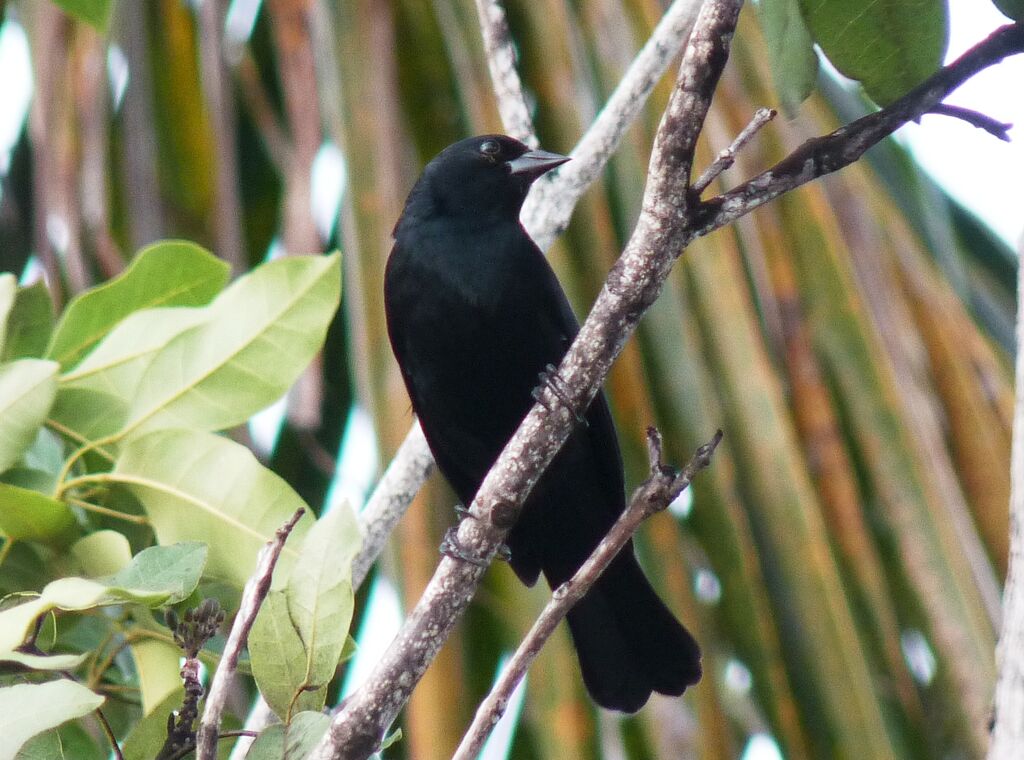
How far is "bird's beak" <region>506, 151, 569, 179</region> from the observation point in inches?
97.8

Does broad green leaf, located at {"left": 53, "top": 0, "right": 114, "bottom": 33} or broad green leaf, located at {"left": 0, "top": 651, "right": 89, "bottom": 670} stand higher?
broad green leaf, located at {"left": 53, "top": 0, "right": 114, "bottom": 33}

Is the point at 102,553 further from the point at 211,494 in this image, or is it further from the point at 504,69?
the point at 504,69

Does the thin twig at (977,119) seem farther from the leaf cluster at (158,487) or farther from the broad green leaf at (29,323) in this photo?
the broad green leaf at (29,323)

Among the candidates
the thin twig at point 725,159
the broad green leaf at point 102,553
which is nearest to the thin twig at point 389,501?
the broad green leaf at point 102,553

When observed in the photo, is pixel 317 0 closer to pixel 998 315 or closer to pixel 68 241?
pixel 68 241

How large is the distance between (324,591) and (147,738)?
0.29 meters

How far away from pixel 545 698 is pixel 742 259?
0.84 meters

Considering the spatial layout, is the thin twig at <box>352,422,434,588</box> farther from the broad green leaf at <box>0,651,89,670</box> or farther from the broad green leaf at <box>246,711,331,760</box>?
the broad green leaf at <box>0,651,89,670</box>

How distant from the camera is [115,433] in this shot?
1.75 meters

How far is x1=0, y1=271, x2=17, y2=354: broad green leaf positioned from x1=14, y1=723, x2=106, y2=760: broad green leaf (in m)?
0.50

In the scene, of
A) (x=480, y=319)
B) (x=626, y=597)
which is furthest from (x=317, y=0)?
(x=626, y=597)

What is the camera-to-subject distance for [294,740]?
1409mm

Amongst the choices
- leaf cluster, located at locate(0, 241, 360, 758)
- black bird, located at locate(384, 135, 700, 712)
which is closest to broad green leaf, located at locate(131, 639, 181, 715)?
leaf cluster, located at locate(0, 241, 360, 758)

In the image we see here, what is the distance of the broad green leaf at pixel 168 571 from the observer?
1396 millimetres
